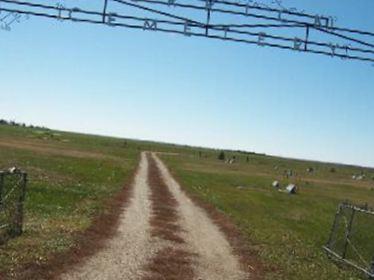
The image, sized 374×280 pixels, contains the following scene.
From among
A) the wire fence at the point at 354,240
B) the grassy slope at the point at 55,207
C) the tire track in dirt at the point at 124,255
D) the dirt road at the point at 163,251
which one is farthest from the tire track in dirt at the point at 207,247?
the wire fence at the point at 354,240

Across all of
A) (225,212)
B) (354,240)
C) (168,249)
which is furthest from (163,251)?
(225,212)

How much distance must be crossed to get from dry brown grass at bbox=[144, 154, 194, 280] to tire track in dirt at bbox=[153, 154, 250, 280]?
34 cm

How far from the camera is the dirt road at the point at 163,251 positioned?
19.2 metres

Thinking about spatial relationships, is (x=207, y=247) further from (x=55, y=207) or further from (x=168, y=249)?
(x=55, y=207)

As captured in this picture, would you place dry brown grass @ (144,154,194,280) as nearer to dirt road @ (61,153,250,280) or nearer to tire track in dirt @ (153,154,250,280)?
dirt road @ (61,153,250,280)

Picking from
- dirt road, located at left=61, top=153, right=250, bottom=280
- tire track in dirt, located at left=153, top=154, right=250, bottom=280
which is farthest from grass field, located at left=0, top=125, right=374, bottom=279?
dirt road, located at left=61, top=153, right=250, bottom=280

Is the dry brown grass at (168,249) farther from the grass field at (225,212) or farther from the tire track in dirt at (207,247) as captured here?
the grass field at (225,212)

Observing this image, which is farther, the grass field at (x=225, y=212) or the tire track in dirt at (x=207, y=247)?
the grass field at (x=225, y=212)

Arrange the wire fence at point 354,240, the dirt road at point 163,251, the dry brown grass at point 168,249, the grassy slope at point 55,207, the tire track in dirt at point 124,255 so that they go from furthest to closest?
1. the wire fence at point 354,240
2. the grassy slope at point 55,207
3. the dry brown grass at point 168,249
4. the dirt road at point 163,251
5. the tire track in dirt at point 124,255

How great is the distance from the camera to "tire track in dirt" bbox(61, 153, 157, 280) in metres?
18.4

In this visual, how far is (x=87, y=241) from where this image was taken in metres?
23.3

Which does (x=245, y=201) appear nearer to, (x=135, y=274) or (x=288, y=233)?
(x=288, y=233)

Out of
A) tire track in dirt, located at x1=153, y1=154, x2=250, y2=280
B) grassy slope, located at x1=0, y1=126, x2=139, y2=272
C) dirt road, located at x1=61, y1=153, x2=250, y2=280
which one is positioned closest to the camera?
dirt road, located at x1=61, y1=153, x2=250, y2=280

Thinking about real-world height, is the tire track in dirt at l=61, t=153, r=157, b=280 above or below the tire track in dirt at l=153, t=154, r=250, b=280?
above
